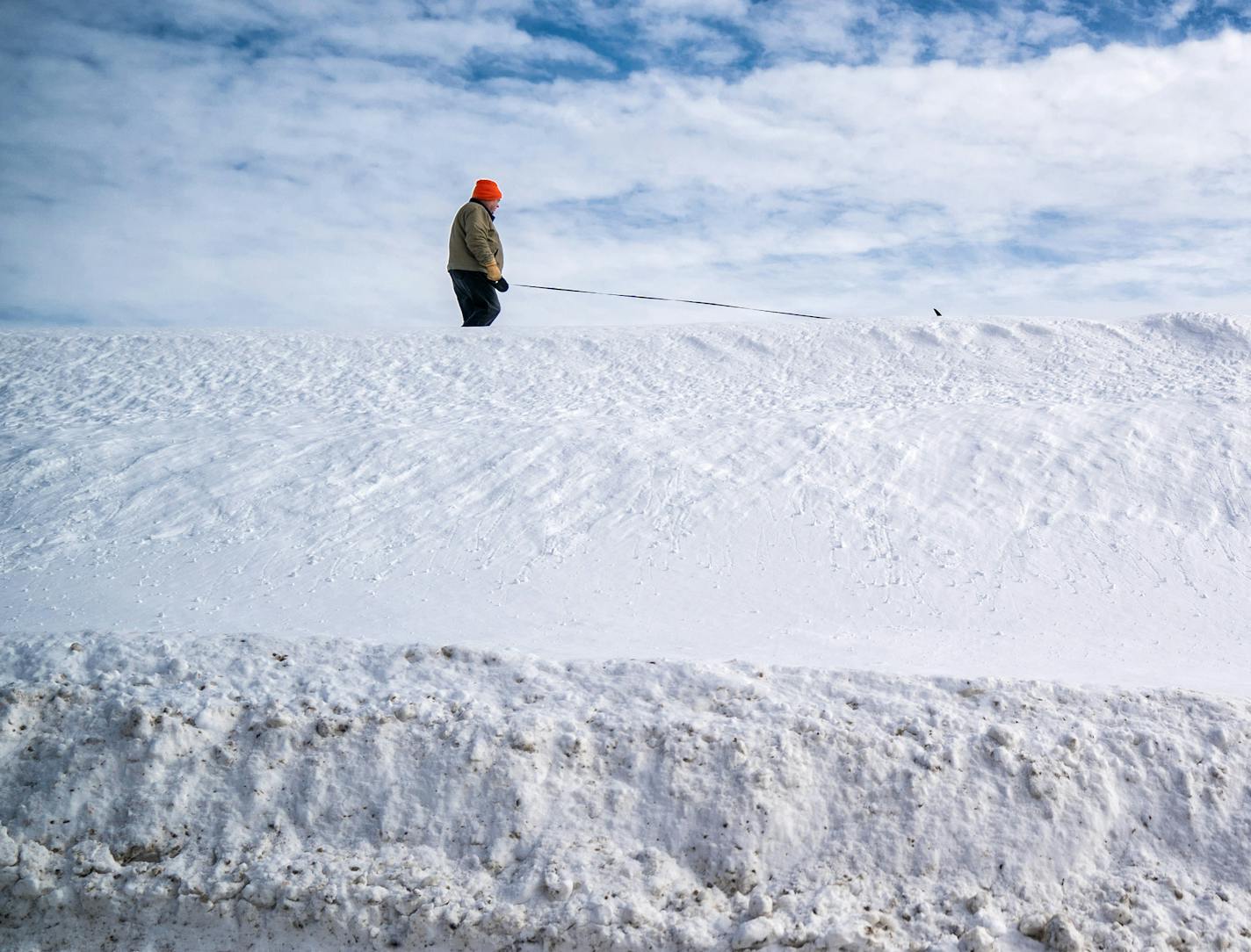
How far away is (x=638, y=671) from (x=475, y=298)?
7279 mm

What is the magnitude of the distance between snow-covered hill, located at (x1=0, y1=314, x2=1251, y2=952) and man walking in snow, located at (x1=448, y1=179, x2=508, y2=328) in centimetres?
238

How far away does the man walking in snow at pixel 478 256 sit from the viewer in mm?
9922

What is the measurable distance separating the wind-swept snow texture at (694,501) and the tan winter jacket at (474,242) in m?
1.27

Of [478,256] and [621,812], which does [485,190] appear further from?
[621,812]

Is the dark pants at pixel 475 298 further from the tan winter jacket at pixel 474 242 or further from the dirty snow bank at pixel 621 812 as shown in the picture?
the dirty snow bank at pixel 621 812

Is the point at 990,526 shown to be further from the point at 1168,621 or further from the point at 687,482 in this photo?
the point at 687,482

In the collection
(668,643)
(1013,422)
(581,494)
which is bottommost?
(668,643)

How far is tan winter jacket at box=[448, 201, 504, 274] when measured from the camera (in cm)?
988

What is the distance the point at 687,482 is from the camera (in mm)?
6457

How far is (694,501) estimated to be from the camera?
20.4 ft

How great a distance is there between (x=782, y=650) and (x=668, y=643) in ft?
1.76

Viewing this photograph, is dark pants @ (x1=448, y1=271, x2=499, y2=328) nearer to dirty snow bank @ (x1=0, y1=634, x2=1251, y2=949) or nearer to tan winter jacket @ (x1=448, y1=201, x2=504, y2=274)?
tan winter jacket @ (x1=448, y1=201, x2=504, y2=274)

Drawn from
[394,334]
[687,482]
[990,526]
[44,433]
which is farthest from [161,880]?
[394,334]

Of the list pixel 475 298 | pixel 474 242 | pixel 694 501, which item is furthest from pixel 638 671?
pixel 475 298
